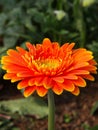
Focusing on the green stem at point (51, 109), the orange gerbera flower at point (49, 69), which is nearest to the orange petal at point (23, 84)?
the orange gerbera flower at point (49, 69)

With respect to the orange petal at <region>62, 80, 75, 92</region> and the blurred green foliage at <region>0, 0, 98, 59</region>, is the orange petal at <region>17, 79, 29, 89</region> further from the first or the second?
the blurred green foliage at <region>0, 0, 98, 59</region>

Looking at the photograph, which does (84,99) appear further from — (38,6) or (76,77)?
(76,77)

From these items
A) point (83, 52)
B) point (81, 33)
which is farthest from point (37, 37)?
point (83, 52)

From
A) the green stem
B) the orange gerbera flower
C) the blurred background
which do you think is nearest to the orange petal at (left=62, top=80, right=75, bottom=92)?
the orange gerbera flower

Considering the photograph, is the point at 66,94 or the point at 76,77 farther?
the point at 66,94

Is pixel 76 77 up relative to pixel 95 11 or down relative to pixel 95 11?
down
